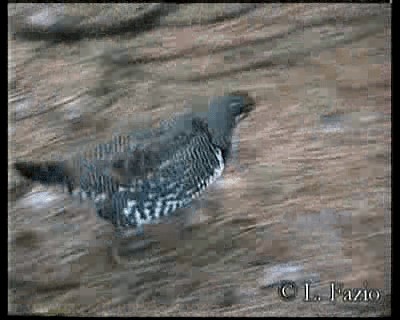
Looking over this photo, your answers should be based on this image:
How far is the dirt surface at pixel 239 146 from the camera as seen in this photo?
81.7 inches

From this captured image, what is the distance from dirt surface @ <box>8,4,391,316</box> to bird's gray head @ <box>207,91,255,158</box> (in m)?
0.02

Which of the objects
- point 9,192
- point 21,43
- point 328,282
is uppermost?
point 21,43

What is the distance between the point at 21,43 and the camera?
2113mm

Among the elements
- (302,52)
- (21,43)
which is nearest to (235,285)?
(302,52)

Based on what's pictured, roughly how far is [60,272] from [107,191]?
24cm

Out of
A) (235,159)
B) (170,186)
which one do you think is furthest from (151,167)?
(235,159)

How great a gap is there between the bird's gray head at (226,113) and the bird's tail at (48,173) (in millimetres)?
358

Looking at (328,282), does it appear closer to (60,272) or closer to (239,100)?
(239,100)

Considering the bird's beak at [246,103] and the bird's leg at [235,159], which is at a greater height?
the bird's beak at [246,103]

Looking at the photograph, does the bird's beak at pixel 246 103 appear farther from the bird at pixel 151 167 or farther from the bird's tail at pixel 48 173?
the bird's tail at pixel 48 173

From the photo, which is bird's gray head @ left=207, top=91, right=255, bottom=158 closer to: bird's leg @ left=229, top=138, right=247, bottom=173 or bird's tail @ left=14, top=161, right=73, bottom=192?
bird's leg @ left=229, top=138, right=247, bottom=173

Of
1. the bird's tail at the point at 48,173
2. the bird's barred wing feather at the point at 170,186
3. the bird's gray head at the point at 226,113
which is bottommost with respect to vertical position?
the bird's barred wing feather at the point at 170,186

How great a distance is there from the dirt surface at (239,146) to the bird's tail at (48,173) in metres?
0.03

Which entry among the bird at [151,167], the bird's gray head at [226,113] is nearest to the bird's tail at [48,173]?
the bird at [151,167]
